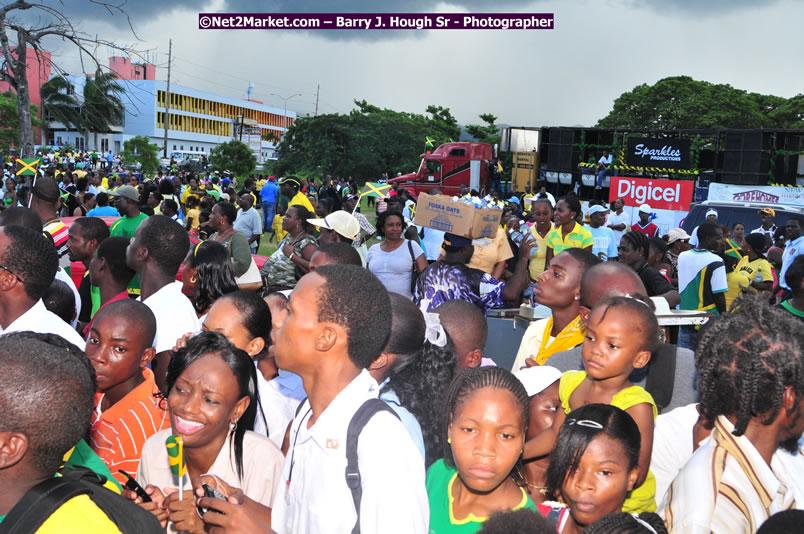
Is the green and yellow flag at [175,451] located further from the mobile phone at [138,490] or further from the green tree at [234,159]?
the green tree at [234,159]

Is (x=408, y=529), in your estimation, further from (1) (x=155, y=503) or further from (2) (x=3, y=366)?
(2) (x=3, y=366)

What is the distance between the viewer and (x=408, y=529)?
191 centimetres

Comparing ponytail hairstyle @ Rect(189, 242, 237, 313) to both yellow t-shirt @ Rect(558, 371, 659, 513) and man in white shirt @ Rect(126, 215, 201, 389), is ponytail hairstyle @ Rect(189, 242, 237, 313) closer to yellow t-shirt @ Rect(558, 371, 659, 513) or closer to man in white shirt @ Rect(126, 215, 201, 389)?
man in white shirt @ Rect(126, 215, 201, 389)

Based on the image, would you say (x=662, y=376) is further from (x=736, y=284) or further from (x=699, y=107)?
(x=699, y=107)

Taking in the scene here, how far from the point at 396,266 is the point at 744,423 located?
4947mm

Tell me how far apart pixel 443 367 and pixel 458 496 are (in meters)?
0.66

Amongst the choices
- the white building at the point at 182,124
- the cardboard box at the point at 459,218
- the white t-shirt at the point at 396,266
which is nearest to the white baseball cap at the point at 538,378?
the cardboard box at the point at 459,218

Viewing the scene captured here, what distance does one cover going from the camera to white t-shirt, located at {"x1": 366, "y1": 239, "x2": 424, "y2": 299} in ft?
22.7

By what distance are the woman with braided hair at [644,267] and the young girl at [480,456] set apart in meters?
3.12

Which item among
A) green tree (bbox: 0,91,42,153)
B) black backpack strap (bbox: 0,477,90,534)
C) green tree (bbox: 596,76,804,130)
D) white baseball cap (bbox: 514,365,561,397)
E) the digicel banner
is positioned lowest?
white baseball cap (bbox: 514,365,561,397)

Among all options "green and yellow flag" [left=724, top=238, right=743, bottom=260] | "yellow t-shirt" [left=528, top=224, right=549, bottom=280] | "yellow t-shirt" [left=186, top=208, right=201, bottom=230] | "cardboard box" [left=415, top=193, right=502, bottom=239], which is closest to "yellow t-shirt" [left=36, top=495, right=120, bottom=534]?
"cardboard box" [left=415, top=193, right=502, bottom=239]

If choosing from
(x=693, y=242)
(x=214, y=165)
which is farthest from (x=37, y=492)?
(x=214, y=165)

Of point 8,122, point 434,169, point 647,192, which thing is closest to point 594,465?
point 647,192

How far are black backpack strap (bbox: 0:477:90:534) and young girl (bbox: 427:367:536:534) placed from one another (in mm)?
1214
